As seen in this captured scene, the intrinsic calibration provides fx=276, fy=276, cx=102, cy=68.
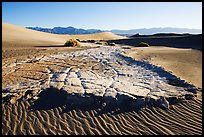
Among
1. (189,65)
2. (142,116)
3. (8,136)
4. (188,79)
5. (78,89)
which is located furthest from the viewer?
(189,65)

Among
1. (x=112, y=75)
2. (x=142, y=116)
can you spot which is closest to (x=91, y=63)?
(x=112, y=75)

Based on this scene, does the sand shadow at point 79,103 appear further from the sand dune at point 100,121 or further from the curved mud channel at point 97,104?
the sand dune at point 100,121

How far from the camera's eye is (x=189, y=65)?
1330 centimetres

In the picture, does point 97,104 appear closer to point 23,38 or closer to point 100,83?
point 100,83

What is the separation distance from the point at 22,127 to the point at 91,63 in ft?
24.1

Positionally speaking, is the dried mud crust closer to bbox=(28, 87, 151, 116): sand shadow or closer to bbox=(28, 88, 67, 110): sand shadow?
bbox=(28, 87, 151, 116): sand shadow

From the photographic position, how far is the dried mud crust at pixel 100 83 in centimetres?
798

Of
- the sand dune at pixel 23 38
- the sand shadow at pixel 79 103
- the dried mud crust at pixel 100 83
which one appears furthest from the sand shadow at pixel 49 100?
the sand dune at pixel 23 38

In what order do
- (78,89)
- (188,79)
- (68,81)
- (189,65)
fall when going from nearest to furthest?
(78,89) < (68,81) < (188,79) < (189,65)

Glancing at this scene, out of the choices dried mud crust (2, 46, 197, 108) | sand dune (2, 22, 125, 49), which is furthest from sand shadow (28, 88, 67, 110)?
sand dune (2, 22, 125, 49)

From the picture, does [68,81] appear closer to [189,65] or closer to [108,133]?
[108,133]

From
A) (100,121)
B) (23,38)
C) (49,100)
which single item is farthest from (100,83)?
(23,38)

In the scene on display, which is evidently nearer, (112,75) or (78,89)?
(78,89)

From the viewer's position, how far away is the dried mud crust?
7.98m
